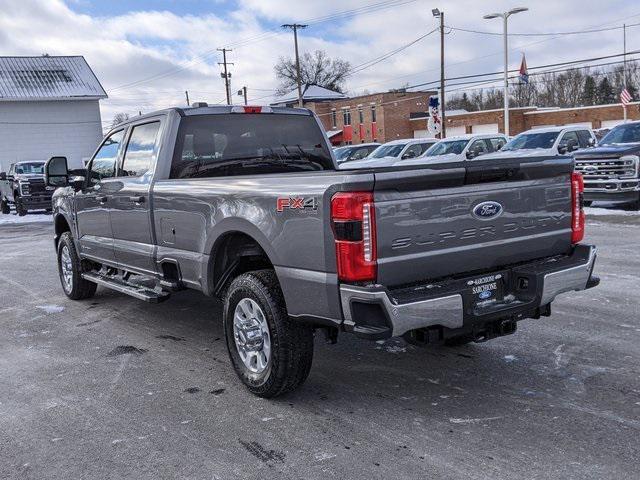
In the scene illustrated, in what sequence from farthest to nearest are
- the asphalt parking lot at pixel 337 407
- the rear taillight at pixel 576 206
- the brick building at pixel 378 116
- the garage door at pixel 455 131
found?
1. the brick building at pixel 378 116
2. the garage door at pixel 455 131
3. the rear taillight at pixel 576 206
4. the asphalt parking lot at pixel 337 407

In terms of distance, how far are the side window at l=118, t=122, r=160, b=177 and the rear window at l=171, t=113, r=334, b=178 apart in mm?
327

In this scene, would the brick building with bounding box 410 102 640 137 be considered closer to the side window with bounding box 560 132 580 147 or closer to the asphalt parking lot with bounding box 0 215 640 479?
the side window with bounding box 560 132 580 147

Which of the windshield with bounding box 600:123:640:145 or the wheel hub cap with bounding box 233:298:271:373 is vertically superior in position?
the windshield with bounding box 600:123:640:145

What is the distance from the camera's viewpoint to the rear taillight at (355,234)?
136 inches

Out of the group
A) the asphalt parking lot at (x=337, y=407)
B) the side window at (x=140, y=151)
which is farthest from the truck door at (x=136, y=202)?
the asphalt parking lot at (x=337, y=407)

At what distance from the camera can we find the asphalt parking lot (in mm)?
3387

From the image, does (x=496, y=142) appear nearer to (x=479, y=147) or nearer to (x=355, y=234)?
(x=479, y=147)

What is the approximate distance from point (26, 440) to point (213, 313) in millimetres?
2989

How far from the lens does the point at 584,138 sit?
17797 millimetres

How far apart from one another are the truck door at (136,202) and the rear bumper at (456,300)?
8.41ft

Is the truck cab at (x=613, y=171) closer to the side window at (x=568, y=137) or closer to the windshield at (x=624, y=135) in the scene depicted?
the windshield at (x=624, y=135)

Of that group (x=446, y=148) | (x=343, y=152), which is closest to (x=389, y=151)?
(x=446, y=148)

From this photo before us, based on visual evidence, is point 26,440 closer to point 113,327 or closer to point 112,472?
point 112,472

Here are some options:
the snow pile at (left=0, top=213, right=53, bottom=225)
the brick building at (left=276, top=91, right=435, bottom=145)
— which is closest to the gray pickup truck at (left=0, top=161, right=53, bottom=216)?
the snow pile at (left=0, top=213, right=53, bottom=225)
